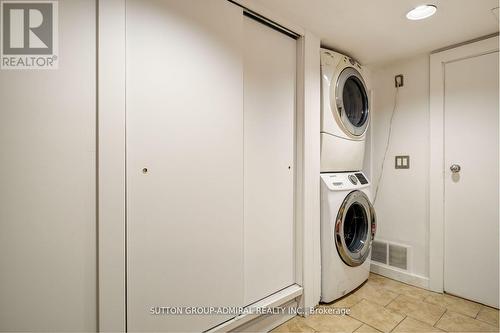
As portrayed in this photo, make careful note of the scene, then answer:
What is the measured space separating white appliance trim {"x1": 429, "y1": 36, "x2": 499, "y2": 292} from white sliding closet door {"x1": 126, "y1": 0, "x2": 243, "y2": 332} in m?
1.79

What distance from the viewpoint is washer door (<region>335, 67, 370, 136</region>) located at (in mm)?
1984

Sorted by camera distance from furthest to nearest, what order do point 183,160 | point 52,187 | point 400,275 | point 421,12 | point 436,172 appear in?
point 400,275, point 436,172, point 421,12, point 183,160, point 52,187

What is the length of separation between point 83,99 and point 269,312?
1.59 metres

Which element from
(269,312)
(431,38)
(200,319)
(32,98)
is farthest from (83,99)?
(431,38)

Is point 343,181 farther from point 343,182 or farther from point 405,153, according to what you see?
point 405,153

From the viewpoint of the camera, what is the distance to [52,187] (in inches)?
37.6

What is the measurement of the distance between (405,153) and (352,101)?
0.73 metres

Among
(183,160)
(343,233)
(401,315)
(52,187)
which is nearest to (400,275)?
(401,315)

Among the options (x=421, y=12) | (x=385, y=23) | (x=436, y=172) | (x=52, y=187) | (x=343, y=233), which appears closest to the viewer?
(x=52, y=187)

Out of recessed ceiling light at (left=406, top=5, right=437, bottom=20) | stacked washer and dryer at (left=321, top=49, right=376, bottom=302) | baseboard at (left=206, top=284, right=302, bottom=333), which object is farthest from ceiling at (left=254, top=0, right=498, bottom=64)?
baseboard at (left=206, top=284, right=302, bottom=333)

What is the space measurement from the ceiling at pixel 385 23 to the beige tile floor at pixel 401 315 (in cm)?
208

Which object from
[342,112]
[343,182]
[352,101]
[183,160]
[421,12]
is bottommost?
[343,182]

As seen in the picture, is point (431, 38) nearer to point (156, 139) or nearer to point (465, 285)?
point (465, 285)

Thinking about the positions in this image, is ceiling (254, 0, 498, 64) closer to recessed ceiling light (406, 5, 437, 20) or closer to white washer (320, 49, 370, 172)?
recessed ceiling light (406, 5, 437, 20)
